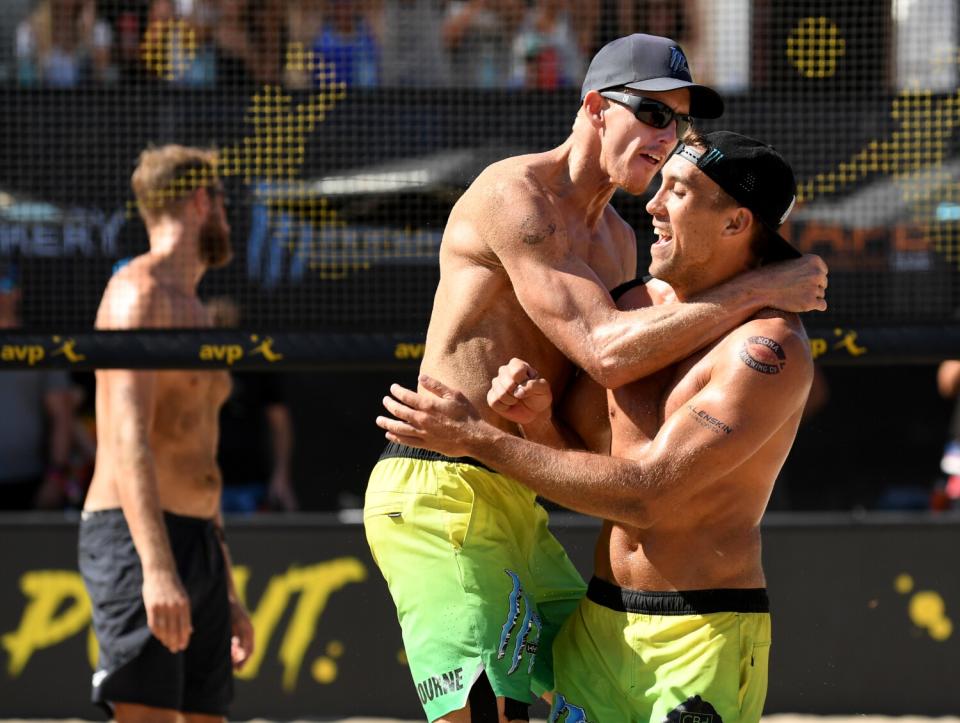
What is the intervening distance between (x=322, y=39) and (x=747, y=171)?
7.96ft

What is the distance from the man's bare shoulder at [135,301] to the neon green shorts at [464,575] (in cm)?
137

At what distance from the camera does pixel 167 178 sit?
4.55 m

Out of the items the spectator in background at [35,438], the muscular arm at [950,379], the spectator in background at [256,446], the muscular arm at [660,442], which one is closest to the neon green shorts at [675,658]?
the muscular arm at [660,442]

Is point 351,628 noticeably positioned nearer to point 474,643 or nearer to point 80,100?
point 80,100

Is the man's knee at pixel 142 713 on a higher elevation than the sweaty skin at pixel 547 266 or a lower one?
lower

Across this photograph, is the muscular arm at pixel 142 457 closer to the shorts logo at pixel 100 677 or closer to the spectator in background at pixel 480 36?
the shorts logo at pixel 100 677

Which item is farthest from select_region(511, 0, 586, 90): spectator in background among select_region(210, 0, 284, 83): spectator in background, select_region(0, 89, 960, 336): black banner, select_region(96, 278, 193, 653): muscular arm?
select_region(96, 278, 193, 653): muscular arm

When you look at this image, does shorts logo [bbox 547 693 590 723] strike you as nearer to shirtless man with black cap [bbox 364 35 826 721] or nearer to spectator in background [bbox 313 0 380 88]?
shirtless man with black cap [bbox 364 35 826 721]

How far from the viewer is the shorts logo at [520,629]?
3113mm

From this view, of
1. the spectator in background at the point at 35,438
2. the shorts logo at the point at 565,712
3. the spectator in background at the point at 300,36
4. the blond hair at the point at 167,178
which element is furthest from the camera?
the spectator in background at the point at 35,438

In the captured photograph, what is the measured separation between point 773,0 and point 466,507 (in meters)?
2.54

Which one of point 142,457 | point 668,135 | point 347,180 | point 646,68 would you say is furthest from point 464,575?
point 347,180

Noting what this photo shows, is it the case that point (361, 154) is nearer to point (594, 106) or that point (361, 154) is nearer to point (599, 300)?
point (594, 106)

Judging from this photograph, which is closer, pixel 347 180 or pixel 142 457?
pixel 142 457
